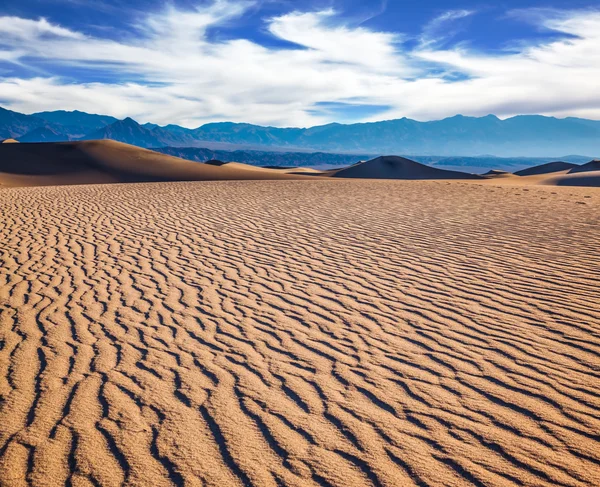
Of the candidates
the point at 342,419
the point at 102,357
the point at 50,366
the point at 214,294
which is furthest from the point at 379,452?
the point at 214,294

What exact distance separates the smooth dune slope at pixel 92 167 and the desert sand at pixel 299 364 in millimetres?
30851

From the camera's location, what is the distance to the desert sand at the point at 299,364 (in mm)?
2637

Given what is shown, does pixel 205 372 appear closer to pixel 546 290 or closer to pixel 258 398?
pixel 258 398

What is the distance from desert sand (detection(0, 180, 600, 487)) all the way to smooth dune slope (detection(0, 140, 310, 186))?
30851 mm

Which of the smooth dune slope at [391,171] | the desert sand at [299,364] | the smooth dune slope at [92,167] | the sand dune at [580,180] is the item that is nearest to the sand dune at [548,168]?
the smooth dune slope at [391,171]

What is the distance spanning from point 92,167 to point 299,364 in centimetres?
4158

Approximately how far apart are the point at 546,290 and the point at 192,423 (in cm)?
477

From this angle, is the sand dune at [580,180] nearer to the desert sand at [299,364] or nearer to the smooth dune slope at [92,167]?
the smooth dune slope at [92,167]

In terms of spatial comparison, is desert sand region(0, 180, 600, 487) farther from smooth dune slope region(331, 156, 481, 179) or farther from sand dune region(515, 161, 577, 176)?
sand dune region(515, 161, 577, 176)

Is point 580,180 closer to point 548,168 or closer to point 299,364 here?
point 548,168

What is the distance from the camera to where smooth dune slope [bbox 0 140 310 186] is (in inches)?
1412

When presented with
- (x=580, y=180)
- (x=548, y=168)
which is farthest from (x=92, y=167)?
(x=548, y=168)

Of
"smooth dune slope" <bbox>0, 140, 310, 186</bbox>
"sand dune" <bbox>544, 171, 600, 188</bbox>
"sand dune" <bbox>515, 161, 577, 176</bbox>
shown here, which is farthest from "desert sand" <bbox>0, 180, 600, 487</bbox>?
"sand dune" <bbox>515, 161, 577, 176</bbox>

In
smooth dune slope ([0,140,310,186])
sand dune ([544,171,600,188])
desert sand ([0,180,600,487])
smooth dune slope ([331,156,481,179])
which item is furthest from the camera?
smooth dune slope ([331,156,481,179])
